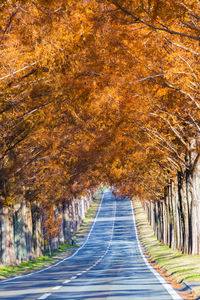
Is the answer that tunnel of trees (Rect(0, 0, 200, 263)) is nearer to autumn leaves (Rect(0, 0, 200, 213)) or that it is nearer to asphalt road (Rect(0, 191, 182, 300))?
autumn leaves (Rect(0, 0, 200, 213))

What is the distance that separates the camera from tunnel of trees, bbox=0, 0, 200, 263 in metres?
15.8

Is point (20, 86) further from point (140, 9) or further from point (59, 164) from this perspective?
point (59, 164)

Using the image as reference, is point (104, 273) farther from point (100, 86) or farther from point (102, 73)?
point (102, 73)

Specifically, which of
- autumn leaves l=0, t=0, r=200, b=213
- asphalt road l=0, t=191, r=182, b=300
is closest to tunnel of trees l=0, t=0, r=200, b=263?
autumn leaves l=0, t=0, r=200, b=213

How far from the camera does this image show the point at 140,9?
11.9 metres

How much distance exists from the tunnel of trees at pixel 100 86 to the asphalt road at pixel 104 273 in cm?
534

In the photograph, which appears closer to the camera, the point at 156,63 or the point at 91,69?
the point at 91,69

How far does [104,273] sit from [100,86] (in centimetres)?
875

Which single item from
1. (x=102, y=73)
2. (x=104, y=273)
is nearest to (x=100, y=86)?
(x=102, y=73)

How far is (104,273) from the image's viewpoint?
23.8m

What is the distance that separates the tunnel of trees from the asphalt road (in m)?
5.34

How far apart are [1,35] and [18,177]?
14.7 meters

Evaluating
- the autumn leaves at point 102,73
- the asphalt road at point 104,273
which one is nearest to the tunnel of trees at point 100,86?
the autumn leaves at point 102,73

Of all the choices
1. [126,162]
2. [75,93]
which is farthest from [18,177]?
[75,93]
